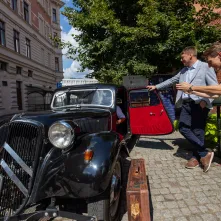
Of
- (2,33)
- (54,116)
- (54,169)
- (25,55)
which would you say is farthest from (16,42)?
(54,169)

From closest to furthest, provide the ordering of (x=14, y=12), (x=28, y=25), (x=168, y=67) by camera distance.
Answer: (x=168, y=67)
(x=14, y=12)
(x=28, y=25)

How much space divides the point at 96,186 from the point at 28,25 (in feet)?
96.4

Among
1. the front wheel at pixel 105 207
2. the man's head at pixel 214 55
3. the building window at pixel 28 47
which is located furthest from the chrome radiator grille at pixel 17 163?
the building window at pixel 28 47

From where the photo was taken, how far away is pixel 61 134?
238 cm

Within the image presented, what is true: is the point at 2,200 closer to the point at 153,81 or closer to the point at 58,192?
the point at 58,192

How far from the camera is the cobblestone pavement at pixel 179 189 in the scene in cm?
282

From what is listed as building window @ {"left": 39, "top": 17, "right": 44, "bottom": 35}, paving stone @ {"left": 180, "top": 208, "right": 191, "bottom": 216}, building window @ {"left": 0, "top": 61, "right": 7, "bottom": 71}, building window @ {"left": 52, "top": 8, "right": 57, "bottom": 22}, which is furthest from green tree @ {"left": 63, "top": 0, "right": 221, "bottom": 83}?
building window @ {"left": 52, "top": 8, "right": 57, "bottom": 22}

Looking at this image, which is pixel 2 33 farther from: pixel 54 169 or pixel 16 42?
pixel 54 169

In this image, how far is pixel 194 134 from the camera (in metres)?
4.29

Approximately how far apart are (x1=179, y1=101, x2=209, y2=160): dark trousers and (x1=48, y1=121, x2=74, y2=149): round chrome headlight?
2666mm

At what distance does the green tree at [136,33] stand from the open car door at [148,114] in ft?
9.90

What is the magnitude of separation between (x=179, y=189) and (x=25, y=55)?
26721 mm

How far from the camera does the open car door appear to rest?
5.79 metres

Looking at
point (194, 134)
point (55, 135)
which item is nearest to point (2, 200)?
point (55, 135)
